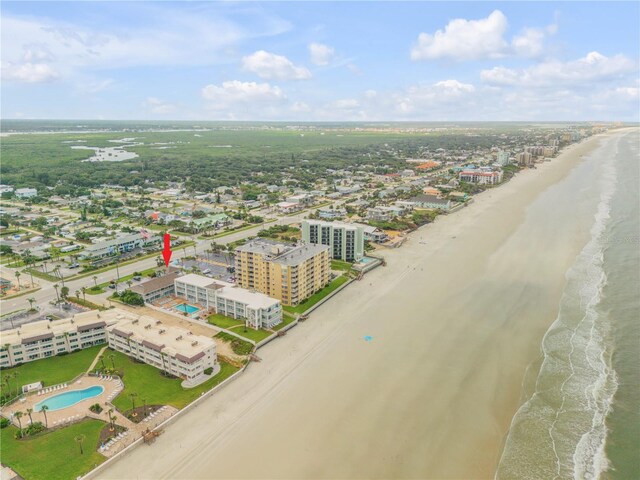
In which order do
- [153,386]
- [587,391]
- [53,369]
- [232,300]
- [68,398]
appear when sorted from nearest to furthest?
1. [68,398]
2. [587,391]
3. [153,386]
4. [53,369]
5. [232,300]

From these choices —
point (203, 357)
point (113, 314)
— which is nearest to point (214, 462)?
point (203, 357)

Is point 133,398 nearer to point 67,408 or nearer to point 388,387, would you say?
point 67,408

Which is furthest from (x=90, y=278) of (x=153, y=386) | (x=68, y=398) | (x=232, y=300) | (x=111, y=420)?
(x=111, y=420)

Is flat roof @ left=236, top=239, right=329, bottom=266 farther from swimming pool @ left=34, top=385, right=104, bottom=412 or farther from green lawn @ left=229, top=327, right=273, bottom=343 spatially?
swimming pool @ left=34, top=385, right=104, bottom=412

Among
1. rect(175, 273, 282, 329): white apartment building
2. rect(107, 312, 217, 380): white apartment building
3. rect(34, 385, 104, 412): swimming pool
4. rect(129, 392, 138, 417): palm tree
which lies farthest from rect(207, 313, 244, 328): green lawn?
rect(34, 385, 104, 412): swimming pool

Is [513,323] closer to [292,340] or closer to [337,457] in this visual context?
[292,340]
